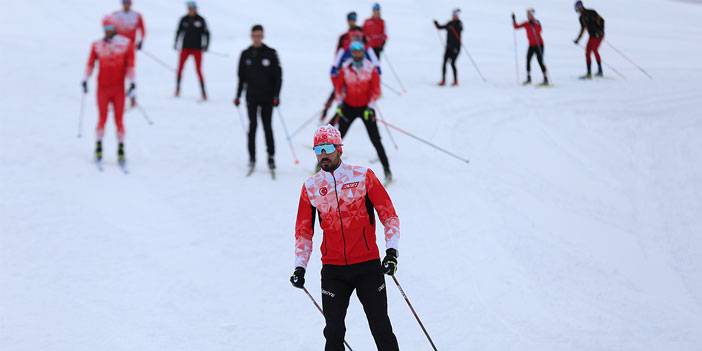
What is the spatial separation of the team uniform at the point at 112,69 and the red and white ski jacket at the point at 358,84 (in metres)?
2.95

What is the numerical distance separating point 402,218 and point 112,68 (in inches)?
176

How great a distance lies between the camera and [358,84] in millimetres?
9703

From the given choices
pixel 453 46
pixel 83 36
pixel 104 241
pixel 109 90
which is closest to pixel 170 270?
pixel 104 241

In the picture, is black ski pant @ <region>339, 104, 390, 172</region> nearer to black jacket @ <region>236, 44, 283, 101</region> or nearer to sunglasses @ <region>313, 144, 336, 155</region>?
black jacket @ <region>236, 44, 283, 101</region>

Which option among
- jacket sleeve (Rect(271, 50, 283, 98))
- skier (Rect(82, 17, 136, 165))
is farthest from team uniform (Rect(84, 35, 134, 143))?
jacket sleeve (Rect(271, 50, 283, 98))

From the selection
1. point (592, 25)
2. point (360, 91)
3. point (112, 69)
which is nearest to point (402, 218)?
point (360, 91)

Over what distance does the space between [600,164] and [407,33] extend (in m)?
13.5

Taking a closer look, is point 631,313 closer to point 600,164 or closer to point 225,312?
point 225,312

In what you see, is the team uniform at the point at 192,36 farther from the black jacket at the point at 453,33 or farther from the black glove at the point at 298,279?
the black glove at the point at 298,279

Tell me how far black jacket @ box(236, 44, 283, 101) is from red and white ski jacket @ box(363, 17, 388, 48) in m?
6.22

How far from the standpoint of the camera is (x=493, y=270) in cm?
764

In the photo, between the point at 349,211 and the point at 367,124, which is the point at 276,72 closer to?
the point at 367,124

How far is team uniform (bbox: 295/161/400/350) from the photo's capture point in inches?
199

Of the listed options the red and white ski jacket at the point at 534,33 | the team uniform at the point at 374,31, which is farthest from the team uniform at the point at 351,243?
the red and white ski jacket at the point at 534,33
